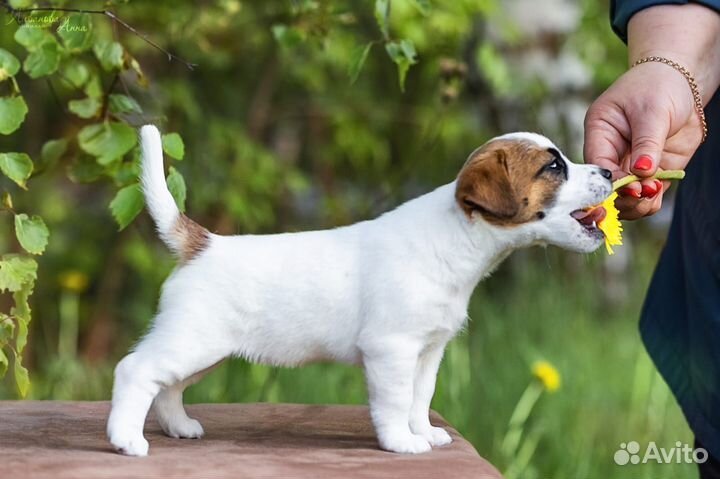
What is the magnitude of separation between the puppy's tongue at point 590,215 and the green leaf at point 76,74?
4.05 feet

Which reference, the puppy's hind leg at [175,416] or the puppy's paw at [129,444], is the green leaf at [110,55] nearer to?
the puppy's hind leg at [175,416]

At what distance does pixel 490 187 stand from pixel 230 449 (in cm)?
65

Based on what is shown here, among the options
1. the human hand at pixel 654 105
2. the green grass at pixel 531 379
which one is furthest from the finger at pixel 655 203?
the green grass at pixel 531 379

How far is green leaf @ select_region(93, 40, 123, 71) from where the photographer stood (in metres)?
2.55

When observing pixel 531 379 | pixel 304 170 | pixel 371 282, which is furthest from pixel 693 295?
pixel 304 170

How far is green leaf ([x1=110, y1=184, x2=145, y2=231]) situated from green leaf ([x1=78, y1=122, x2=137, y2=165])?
199 millimetres

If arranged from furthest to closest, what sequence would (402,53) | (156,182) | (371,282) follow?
(402,53) < (156,182) < (371,282)

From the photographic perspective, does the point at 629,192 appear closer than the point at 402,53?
Yes

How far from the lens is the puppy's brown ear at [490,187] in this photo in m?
2.04

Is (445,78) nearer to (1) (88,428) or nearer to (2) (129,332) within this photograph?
(1) (88,428)

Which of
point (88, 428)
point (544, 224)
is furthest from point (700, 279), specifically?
point (88, 428)

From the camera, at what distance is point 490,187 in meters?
2.04

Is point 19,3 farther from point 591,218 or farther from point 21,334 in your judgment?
point 591,218

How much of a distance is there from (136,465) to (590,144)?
43.5 inches
